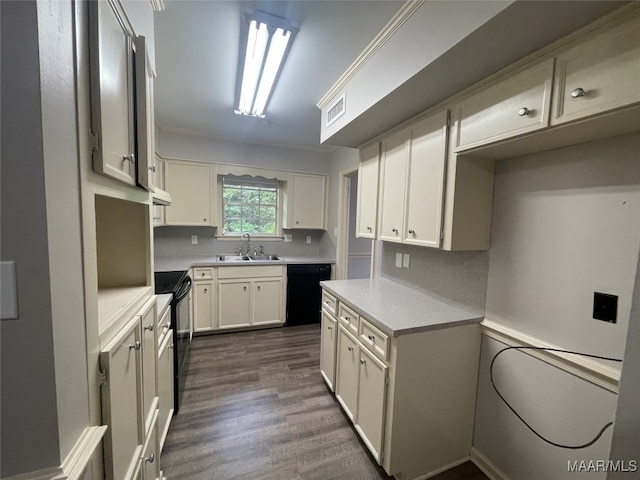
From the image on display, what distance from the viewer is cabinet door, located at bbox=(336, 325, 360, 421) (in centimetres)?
179

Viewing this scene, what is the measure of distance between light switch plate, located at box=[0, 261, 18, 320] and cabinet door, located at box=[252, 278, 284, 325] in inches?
116

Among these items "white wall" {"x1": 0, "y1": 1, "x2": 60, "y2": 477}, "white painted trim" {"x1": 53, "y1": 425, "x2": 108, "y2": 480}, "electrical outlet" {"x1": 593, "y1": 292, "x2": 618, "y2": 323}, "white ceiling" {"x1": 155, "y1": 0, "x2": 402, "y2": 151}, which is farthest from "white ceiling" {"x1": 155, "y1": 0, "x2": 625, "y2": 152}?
"white painted trim" {"x1": 53, "y1": 425, "x2": 108, "y2": 480}

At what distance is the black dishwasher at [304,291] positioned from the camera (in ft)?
11.8

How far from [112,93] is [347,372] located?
2.00 metres

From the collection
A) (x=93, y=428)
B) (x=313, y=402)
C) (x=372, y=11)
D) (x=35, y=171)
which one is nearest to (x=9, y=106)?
(x=35, y=171)

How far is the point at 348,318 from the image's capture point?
1.89m

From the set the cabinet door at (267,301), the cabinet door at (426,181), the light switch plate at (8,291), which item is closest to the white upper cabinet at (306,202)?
the cabinet door at (267,301)

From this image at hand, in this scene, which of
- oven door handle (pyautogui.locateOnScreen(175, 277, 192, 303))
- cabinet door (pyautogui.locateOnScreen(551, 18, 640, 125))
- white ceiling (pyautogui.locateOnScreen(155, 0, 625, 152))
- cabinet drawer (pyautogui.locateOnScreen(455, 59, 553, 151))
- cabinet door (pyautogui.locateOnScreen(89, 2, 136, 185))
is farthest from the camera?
oven door handle (pyautogui.locateOnScreen(175, 277, 192, 303))

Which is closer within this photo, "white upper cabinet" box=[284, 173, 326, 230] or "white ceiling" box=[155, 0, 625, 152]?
"white ceiling" box=[155, 0, 625, 152]

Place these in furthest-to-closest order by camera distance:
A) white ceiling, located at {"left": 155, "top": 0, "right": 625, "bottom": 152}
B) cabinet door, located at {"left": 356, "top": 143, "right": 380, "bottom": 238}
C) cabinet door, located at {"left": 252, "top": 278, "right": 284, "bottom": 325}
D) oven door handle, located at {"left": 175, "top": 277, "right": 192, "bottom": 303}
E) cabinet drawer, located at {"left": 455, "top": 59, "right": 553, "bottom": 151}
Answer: cabinet door, located at {"left": 252, "top": 278, "right": 284, "bottom": 325} → cabinet door, located at {"left": 356, "top": 143, "right": 380, "bottom": 238} → oven door handle, located at {"left": 175, "top": 277, "right": 192, "bottom": 303} → cabinet drawer, located at {"left": 455, "top": 59, "right": 553, "bottom": 151} → white ceiling, located at {"left": 155, "top": 0, "right": 625, "bottom": 152}

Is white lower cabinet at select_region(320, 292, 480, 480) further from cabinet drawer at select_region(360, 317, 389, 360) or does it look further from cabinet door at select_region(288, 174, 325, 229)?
cabinet door at select_region(288, 174, 325, 229)

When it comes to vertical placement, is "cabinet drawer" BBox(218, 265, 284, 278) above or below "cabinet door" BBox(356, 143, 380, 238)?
below

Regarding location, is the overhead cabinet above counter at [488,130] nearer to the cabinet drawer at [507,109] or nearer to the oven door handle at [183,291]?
the cabinet drawer at [507,109]

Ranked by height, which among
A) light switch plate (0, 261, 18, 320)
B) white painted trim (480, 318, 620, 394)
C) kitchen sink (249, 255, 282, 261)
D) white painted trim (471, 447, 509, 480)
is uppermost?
light switch plate (0, 261, 18, 320)
